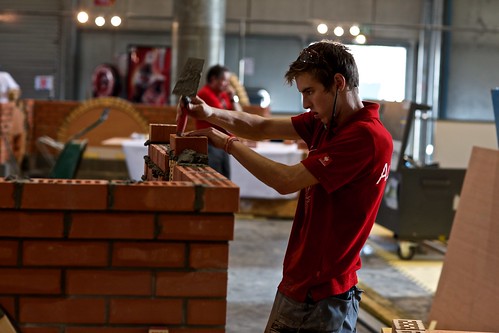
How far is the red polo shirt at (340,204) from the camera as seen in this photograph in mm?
3045

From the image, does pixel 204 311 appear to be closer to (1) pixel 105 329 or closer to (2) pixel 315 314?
(1) pixel 105 329

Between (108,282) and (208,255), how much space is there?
1.08 ft

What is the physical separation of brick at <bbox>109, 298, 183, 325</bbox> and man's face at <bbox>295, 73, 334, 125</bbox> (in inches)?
33.3

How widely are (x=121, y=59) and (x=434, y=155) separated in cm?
759

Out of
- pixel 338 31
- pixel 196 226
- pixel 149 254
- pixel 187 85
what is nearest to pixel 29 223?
pixel 149 254

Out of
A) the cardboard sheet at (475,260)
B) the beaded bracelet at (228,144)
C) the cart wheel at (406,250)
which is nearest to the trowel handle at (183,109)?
the beaded bracelet at (228,144)

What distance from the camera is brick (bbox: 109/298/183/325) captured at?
9.34ft

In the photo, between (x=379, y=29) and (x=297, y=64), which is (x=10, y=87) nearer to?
(x=379, y=29)

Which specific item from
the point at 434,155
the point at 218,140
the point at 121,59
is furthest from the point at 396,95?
the point at 218,140

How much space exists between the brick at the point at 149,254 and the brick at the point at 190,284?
0.13ft

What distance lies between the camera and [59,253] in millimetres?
2818

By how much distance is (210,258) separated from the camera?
286 cm

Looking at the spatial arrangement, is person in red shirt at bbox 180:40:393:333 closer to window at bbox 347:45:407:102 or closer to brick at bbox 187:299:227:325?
brick at bbox 187:299:227:325

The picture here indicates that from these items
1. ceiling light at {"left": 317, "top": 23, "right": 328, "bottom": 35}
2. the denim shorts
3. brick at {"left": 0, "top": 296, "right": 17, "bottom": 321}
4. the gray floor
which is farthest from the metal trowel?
ceiling light at {"left": 317, "top": 23, "right": 328, "bottom": 35}
